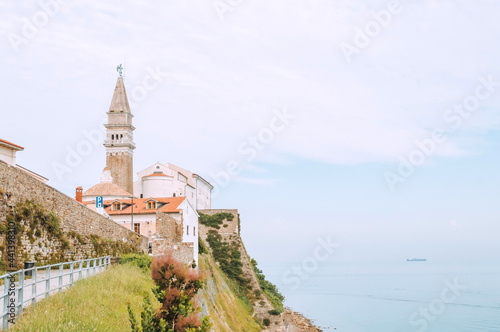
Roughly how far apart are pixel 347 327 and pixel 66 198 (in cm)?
5909

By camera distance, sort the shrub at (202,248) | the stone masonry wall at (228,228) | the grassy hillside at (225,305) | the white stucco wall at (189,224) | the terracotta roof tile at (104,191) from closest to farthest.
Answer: the grassy hillside at (225,305)
the white stucco wall at (189,224)
the shrub at (202,248)
the terracotta roof tile at (104,191)
the stone masonry wall at (228,228)

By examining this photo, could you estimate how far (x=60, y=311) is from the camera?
1113 centimetres

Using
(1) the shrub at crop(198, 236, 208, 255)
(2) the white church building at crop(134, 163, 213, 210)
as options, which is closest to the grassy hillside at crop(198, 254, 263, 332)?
(1) the shrub at crop(198, 236, 208, 255)

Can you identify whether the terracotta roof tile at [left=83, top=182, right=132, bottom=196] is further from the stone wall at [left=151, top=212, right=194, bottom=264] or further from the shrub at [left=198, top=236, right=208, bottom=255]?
the stone wall at [left=151, top=212, right=194, bottom=264]

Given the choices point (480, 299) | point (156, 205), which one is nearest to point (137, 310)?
point (156, 205)

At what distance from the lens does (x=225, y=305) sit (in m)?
44.2

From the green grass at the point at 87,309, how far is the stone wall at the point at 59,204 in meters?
5.11

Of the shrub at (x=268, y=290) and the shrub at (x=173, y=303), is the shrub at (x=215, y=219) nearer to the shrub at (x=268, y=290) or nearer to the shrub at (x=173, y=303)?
the shrub at (x=268, y=290)

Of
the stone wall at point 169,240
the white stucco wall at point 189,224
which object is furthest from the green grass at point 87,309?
the white stucco wall at point 189,224

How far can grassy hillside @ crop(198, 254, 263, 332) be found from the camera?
38.5 m

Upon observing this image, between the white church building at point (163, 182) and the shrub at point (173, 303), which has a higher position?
the white church building at point (163, 182)

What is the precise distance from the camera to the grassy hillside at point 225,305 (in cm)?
3853

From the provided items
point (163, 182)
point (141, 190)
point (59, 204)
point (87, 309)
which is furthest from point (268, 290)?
point (87, 309)

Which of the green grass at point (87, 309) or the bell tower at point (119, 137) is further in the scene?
the bell tower at point (119, 137)
